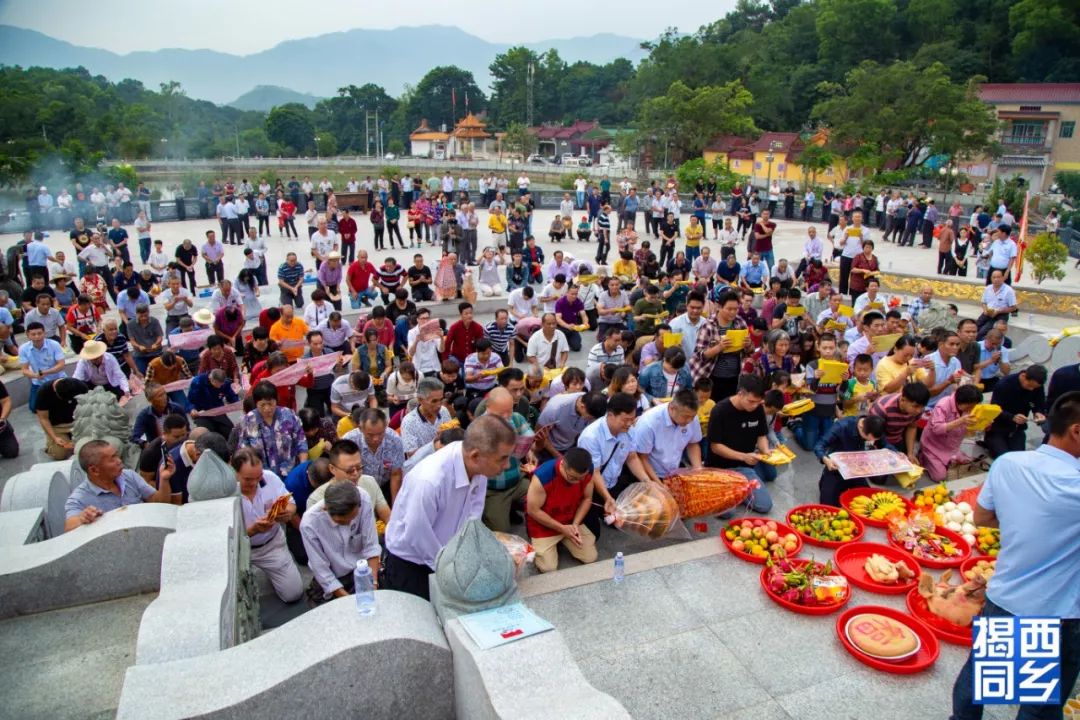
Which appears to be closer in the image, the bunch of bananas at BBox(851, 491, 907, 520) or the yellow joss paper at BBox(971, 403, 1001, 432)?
the bunch of bananas at BBox(851, 491, 907, 520)

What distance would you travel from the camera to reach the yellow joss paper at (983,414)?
7.82 m

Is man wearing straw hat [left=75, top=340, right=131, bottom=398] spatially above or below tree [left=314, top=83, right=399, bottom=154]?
below

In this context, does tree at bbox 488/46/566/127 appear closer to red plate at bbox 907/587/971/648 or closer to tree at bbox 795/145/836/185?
tree at bbox 795/145/836/185

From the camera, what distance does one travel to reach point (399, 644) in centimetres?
333

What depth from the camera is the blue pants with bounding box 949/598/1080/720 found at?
12.8 ft

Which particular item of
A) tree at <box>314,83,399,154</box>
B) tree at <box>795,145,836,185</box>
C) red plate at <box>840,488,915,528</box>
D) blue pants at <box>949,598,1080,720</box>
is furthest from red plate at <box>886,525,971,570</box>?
tree at <box>314,83,399,154</box>

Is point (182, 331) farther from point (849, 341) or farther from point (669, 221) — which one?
point (669, 221)

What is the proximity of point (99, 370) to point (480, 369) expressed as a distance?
15.4 feet

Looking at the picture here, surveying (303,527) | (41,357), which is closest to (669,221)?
(41,357)

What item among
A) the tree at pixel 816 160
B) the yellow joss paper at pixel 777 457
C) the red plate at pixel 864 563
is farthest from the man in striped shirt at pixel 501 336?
the tree at pixel 816 160

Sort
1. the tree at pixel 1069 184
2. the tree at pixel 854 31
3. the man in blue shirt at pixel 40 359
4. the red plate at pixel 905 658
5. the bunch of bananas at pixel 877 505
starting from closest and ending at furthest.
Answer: the red plate at pixel 905 658 < the bunch of bananas at pixel 877 505 < the man in blue shirt at pixel 40 359 < the tree at pixel 1069 184 < the tree at pixel 854 31

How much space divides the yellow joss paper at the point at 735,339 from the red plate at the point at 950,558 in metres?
3.27

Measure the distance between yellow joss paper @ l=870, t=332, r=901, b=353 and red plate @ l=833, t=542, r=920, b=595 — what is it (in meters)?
4.51

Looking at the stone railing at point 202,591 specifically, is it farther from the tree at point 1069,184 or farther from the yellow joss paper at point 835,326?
the tree at point 1069,184
